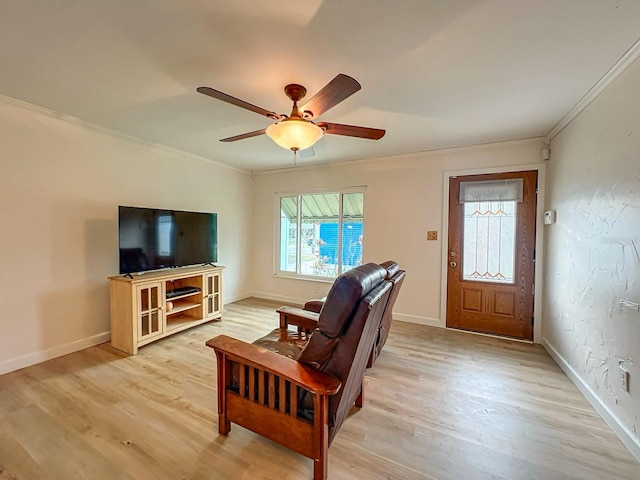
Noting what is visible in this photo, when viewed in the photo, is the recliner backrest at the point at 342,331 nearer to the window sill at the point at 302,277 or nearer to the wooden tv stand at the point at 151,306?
the wooden tv stand at the point at 151,306

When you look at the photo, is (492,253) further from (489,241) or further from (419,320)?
(419,320)

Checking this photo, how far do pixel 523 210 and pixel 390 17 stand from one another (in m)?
2.86

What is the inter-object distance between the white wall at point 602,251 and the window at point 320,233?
7.87 ft

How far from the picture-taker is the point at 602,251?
78.8 inches

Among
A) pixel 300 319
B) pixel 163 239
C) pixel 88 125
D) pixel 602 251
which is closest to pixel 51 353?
pixel 163 239

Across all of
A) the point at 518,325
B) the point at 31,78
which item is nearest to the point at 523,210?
the point at 518,325

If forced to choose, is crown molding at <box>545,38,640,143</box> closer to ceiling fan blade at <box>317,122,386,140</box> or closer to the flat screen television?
ceiling fan blade at <box>317,122,386,140</box>

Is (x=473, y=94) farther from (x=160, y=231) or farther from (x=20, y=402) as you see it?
(x=20, y=402)

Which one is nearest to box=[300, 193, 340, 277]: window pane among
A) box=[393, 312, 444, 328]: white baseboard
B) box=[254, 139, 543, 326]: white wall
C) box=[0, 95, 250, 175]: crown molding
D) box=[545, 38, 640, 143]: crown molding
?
box=[254, 139, 543, 326]: white wall

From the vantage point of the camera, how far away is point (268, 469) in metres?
1.48

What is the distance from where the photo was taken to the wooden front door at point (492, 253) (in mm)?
3242

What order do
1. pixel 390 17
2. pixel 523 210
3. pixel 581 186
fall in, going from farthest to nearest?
pixel 523 210
pixel 581 186
pixel 390 17

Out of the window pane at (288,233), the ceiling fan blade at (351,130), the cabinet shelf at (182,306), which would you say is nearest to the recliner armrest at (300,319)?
the ceiling fan blade at (351,130)

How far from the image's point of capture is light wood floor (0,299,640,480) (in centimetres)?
148
